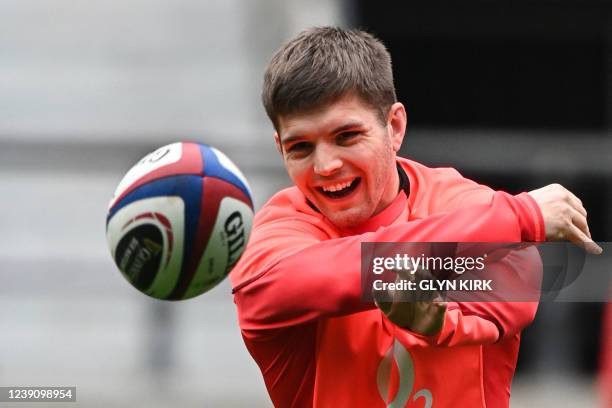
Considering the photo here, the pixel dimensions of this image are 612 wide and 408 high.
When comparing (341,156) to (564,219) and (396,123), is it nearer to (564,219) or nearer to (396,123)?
(396,123)

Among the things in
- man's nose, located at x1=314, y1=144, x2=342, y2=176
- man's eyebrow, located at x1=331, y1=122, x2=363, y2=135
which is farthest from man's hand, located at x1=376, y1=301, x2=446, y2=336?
man's eyebrow, located at x1=331, y1=122, x2=363, y2=135

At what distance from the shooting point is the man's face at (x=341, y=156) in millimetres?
3797

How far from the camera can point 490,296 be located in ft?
12.5

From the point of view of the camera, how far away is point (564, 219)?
358cm

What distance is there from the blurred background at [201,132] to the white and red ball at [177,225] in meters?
5.03

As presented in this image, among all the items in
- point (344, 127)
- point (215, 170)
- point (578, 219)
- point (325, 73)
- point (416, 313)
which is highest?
point (325, 73)

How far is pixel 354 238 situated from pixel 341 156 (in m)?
0.29

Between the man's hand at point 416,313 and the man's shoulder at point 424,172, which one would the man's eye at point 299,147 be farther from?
the man's hand at point 416,313

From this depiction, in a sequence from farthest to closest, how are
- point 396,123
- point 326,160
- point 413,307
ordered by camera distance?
point 396,123
point 326,160
point 413,307

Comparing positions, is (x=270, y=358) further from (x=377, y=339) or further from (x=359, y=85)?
(x=359, y=85)

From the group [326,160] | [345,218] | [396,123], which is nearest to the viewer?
[326,160]

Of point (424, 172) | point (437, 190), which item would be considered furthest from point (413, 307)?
point (424, 172)

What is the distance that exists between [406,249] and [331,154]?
426 mm

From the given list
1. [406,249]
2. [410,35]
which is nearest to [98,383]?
[410,35]
